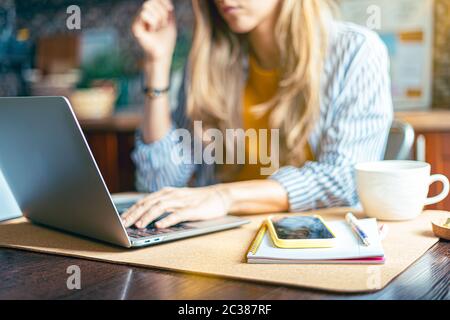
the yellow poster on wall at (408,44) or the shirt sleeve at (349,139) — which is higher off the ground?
the yellow poster on wall at (408,44)

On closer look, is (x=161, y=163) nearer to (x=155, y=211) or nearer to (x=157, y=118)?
(x=157, y=118)

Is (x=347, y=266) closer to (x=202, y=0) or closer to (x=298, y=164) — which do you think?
(x=298, y=164)

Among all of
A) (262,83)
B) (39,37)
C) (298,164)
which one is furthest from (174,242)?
(39,37)

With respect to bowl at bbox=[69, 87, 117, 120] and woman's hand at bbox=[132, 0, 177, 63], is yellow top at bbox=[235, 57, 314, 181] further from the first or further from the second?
bowl at bbox=[69, 87, 117, 120]

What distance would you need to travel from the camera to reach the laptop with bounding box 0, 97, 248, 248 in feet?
2.52

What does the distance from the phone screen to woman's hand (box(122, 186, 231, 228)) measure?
123mm

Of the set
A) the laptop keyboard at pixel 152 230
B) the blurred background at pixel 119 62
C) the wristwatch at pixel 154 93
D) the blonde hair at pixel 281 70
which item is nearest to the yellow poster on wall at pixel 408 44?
the blurred background at pixel 119 62

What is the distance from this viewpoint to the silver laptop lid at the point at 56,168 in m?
0.77

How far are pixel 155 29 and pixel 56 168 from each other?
29.4 inches

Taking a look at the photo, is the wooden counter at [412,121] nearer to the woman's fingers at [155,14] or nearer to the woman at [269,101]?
the woman at [269,101]

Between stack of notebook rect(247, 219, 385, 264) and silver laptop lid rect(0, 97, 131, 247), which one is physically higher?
silver laptop lid rect(0, 97, 131, 247)

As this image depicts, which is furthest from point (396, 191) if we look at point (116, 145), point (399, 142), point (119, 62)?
point (119, 62)

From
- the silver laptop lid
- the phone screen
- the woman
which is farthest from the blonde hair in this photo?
the silver laptop lid

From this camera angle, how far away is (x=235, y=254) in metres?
0.79
